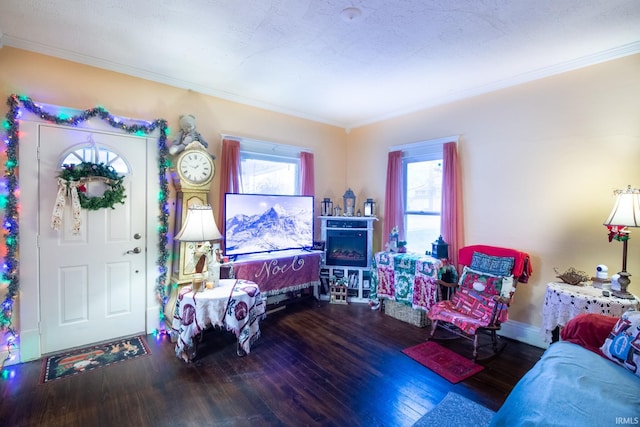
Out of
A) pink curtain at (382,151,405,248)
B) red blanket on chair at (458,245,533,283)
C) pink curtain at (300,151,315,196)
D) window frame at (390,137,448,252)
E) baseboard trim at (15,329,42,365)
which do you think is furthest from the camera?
pink curtain at (300,151,315,196)

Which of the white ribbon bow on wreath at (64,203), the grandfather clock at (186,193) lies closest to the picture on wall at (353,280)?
the grandfather clock at (186,193)

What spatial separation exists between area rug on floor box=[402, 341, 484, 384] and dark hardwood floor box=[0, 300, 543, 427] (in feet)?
0.23

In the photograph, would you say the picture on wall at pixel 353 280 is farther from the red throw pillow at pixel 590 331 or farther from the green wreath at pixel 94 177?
the green wreath at pixel 94 177

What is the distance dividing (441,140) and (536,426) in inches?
130

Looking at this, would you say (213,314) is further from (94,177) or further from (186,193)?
(94,177)

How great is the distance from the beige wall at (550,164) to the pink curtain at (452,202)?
0.10m

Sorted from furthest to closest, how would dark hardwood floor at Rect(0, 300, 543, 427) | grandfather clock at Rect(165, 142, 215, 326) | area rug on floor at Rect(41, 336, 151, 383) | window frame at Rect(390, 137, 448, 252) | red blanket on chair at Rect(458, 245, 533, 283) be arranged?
window frame at Rect(390, 137, 448, 252)
grandfather clock at Rect(165, 142, 215, 326)
red blanket on chair at Rect(458, 245, 533, 283)
area rug on floor at Rect(41, 336, 151, 383)
dark hardwood floor at Rect(0, 300, 543, 427)

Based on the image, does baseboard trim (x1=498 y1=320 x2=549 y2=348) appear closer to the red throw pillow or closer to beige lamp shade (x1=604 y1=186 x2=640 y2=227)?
the red throw pillow

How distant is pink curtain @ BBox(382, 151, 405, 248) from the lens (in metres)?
4.34

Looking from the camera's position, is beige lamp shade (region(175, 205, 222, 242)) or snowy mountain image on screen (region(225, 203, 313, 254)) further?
snowy mountain image on screen (region(225, 203, 313, 254))

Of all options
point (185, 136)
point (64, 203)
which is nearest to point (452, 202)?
point (185, 136)

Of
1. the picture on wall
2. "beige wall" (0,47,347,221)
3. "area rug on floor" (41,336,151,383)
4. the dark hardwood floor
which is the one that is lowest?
the dark hardwood floor

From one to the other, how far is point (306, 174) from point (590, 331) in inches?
139

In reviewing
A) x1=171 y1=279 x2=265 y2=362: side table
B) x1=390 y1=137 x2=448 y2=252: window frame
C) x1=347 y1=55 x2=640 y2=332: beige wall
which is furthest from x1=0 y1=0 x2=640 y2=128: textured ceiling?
x1=171 y1=279 x2=265 y2=362: side table
